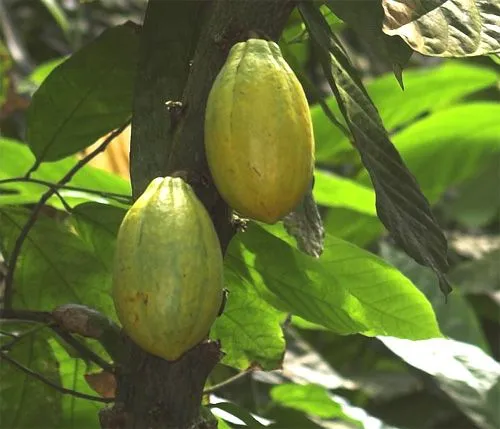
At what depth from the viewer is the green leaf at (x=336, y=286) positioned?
0.65 meters

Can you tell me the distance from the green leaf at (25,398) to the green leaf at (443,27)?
365 mm

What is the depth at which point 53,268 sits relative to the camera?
0.70 m

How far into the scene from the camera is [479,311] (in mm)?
1761

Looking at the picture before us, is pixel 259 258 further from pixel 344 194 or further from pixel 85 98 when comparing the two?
pixel 344 194

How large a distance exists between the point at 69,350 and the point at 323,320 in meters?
0.18

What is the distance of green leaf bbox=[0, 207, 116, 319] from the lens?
2.27 feet

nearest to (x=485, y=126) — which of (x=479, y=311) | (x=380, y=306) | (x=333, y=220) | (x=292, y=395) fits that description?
(x=333, y=220)

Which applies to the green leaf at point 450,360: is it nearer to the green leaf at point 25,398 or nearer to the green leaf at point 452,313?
the green leaf at point 25,398

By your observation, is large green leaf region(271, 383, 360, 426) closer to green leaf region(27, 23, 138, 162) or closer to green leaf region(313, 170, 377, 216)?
green leaf region(313, 170, 377, 216)

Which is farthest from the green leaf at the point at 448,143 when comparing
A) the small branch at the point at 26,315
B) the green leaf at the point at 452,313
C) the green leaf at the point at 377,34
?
the green leaf at the point at 377,34

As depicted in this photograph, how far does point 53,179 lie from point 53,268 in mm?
261

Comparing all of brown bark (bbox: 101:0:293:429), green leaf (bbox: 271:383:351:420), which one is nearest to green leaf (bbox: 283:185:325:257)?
brown bark (bbox: 101:0:293:429)

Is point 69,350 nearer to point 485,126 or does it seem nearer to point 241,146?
point 241,146

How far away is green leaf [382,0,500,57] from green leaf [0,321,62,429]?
0.37 metres
